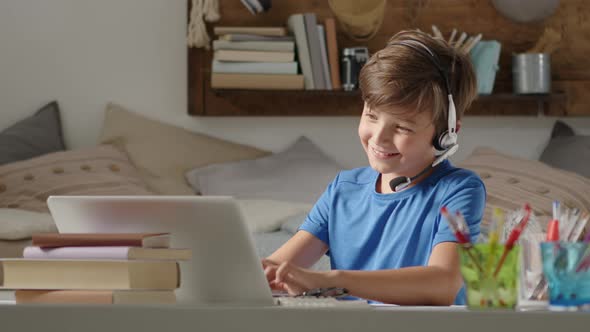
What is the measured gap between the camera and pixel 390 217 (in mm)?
1568

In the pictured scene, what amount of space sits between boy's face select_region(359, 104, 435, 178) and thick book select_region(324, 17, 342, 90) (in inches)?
78.3

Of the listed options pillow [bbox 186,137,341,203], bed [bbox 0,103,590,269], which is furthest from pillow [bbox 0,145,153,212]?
pillow [bbox 186,137,341,203]

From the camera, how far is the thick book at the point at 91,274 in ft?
3.30

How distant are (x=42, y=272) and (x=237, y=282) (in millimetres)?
215

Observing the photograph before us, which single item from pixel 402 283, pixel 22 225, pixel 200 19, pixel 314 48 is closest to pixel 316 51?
pixel 314 48

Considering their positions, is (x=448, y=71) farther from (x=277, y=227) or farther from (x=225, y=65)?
(x=225, y=65)

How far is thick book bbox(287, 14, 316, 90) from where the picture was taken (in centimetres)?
343

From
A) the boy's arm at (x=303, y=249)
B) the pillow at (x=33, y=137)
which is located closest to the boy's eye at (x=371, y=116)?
the boy's arm at (x=303, y=249)

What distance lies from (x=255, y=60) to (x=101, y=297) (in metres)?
2.51

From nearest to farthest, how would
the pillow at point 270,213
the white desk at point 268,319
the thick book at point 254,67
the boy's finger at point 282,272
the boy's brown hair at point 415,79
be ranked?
the white desk at point 268,319 < the boy's finger at point 282,272 < the boy's brown hair at point 415,79 < the pillow at point 270,213 < the thick book at point 254,67

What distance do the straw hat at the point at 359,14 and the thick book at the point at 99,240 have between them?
2.57m

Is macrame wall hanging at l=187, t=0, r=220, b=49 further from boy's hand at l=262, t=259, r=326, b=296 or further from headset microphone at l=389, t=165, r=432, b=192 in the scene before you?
boy's hand at l=262, t=259, r=326, b=296

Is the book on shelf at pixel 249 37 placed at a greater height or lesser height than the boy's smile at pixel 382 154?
lesser

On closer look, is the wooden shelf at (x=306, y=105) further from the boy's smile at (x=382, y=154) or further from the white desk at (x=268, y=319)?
the white desk at (x=268, y=319)
